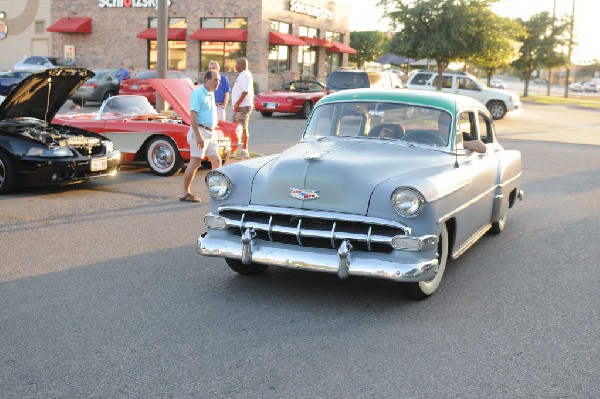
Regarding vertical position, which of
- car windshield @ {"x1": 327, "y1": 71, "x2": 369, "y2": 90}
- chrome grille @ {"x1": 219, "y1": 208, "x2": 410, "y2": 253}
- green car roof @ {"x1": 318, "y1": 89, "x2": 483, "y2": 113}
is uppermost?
car windshield @ {"x1": 327, "y1": 71, "x2": 369, "y2": 90}

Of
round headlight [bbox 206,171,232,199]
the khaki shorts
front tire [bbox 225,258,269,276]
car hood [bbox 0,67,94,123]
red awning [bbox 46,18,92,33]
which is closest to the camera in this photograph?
round headlight [bbox 206,171,232,199]

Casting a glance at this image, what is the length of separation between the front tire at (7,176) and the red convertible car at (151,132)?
7.65ft

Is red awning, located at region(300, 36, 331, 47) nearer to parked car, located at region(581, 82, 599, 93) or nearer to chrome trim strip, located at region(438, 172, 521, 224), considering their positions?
chrome trim strip, located at region(438, 172, 521, 224)

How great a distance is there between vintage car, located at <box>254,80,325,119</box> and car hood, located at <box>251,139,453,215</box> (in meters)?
18.7

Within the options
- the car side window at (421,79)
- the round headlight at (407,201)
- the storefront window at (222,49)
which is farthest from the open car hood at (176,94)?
the storefront window at (222,49)

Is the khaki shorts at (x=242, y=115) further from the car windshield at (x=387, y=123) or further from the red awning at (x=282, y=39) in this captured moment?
the red awning at (x=282, y=39)

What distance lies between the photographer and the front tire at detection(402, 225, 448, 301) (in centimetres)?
544

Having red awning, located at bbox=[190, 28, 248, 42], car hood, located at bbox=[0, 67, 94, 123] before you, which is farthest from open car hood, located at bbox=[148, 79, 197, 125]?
red awning, located at bbox=[190, 28, 248, 42]

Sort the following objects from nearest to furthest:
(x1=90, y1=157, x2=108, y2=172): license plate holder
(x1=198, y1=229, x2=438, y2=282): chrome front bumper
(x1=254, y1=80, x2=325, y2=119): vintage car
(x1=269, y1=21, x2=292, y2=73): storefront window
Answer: (x1=198, y1=229, x2=438, y2=282): chrome front bumper → (x1=90, y1=157, x2=108, y2=172): license plate holder → (x1=254, y1=80, x2=325, y2=119): vintage car → (x1=269, y1=21, x2=292, y2=73): storefront window

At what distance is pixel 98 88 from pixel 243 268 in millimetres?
23686

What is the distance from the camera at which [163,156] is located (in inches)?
465

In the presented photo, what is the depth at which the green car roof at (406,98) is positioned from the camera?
21.8ft

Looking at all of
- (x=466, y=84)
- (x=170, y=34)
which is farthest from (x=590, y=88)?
(x=466, y=84)

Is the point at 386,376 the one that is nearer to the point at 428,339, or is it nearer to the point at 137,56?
the point at 428,339
